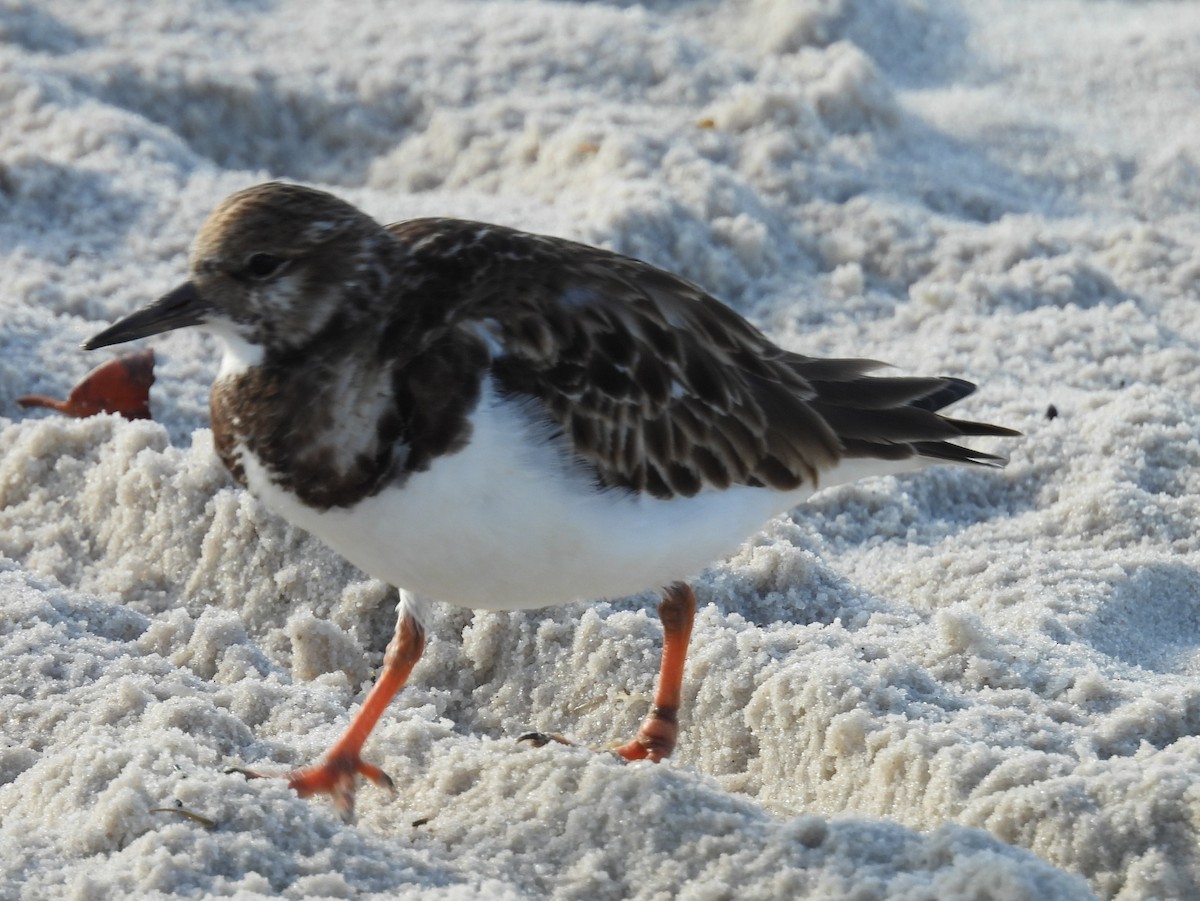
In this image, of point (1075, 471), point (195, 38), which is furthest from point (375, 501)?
point (195, 38)

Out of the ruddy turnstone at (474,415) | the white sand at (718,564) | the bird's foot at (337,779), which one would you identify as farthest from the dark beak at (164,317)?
the bird's foot at (337,779)

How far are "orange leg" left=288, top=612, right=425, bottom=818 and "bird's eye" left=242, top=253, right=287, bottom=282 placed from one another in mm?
724

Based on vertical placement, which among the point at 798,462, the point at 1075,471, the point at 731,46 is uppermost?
the point at 731,46

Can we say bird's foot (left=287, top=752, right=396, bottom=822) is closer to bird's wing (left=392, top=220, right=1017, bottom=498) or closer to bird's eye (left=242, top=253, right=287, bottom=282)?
bird's wing (left=392, top=220, right=1017, bottom=498)

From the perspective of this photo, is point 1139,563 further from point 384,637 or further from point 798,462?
point 384,637

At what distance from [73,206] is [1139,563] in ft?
10.6

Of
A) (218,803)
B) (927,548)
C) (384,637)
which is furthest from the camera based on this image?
(927,548)

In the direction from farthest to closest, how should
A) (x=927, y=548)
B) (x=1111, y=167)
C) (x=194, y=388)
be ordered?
(x=1111, y=167)
(x=194, y=388)
(x=927, y=548)

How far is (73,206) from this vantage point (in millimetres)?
4980

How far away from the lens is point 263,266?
267 cm

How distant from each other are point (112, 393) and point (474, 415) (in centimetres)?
177

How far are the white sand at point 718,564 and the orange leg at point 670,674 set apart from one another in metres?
0.12

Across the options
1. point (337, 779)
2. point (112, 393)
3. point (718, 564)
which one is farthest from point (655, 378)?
point (112, 393)

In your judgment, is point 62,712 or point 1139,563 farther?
point 1139,563
